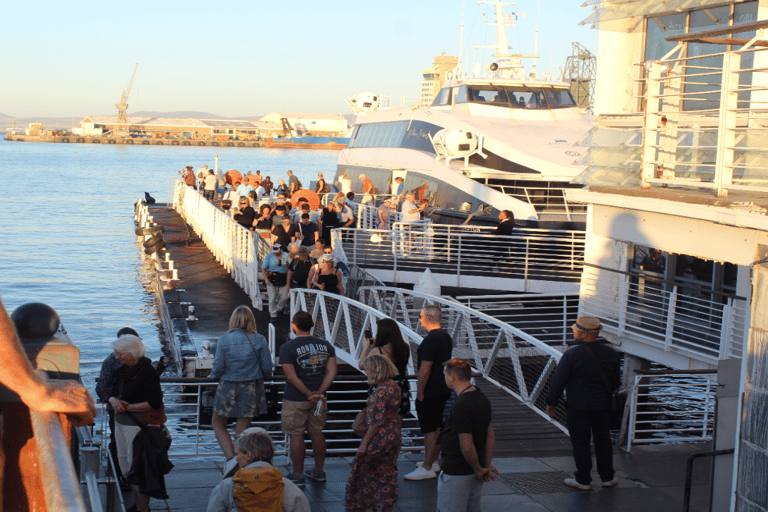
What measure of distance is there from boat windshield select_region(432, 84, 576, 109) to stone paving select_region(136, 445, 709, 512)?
17296 millimetres

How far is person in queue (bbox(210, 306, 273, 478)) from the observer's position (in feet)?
23.6

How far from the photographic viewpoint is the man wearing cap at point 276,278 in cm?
1585

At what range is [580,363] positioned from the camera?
7250 mm

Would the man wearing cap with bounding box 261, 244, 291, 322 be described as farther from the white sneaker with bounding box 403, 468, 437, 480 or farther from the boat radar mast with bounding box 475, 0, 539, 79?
the boat radar mast with bounding box 475, 0, 539, 79

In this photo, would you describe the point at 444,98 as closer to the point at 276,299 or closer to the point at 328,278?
the point at 276,299

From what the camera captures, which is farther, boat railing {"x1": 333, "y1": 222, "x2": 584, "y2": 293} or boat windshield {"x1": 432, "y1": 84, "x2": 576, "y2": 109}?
boat windshield {"x1": 432, "y1": 84, "x2": 576, "y2": 109}

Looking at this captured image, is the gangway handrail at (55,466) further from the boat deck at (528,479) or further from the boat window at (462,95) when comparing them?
the boat window at (462,95)

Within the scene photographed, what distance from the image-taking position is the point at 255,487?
460 cm

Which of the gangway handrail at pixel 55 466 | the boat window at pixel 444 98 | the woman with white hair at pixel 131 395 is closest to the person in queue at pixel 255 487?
the woman with white hair at pixel 131 395

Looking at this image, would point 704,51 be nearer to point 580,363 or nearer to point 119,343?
point 580,363

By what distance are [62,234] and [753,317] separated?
4924 cm

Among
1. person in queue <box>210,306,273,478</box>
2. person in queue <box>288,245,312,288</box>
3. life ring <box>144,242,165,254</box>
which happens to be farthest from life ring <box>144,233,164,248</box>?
person in queue <box>210,306,273,478</box>

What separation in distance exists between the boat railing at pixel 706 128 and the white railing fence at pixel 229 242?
10674 mm

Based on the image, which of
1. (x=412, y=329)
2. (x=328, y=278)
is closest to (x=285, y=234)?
(x=328, y=278)
